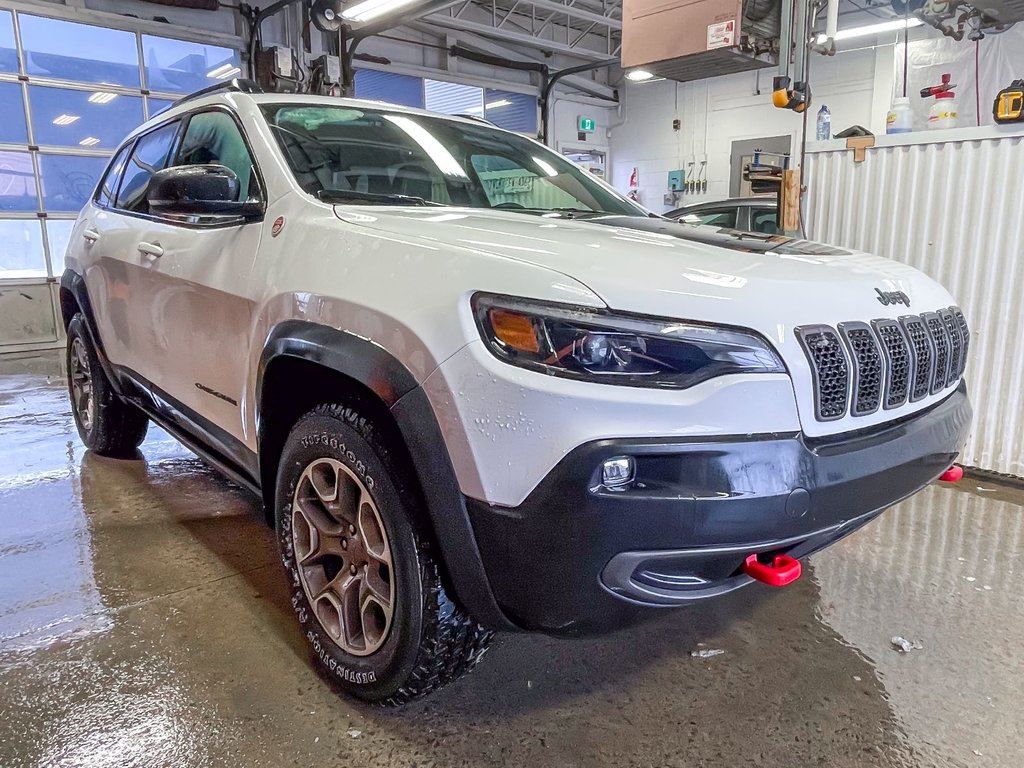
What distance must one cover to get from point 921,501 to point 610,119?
12.5m

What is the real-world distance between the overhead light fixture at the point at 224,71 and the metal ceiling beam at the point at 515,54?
2.83 m

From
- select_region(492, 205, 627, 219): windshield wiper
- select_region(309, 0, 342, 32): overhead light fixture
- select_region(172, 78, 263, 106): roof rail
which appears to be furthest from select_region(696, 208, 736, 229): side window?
select_region(309, 0, 342, 32): overhead light fixture

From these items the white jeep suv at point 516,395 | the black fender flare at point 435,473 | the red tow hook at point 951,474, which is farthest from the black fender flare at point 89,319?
the red tow hook at point 951,474

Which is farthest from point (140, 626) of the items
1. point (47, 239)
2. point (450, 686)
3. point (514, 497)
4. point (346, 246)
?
point (47, 239)

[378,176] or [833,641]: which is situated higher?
[378,176]

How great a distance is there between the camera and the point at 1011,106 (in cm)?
304

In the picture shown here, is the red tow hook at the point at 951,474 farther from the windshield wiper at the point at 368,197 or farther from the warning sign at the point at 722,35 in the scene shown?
the warning sign at the point at 722,35

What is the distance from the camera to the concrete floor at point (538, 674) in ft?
5.11

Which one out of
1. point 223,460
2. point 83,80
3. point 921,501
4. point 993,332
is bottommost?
point 921,501

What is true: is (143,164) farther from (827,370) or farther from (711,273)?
(827,370)

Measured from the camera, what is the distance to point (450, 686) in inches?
69.8

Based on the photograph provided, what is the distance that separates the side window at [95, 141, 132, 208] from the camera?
3178mm

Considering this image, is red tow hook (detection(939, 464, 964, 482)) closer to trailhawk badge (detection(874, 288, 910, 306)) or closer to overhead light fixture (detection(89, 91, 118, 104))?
→ trailhawk badge (detection(874, 288, 910, 306))

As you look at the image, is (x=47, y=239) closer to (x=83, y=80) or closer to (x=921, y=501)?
(x=83, y=80)
